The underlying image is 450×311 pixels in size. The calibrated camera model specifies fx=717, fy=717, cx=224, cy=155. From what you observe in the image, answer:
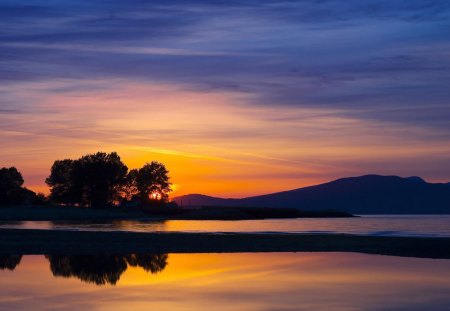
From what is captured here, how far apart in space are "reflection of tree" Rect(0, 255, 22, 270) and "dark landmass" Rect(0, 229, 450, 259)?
2.46m

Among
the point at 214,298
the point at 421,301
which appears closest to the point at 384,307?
the point at 421,301

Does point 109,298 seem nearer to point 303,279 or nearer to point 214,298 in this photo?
point 214,298

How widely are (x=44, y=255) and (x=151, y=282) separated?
1528cm

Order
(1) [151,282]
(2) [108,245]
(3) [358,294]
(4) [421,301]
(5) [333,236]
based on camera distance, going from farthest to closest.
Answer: (5) [333,236] → (2) [108,245] → (1) [151,282] → (3) [358,294] → (4) [421,301]

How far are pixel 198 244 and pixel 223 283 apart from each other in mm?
21557

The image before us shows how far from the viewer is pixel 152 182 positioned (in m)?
179

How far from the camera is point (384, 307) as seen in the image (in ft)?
79.3

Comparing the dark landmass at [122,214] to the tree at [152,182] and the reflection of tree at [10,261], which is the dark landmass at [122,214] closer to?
the tree at [152,182]

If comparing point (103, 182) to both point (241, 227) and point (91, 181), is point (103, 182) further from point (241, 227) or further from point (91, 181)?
point (241, 227)

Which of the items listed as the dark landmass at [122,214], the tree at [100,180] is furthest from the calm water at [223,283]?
the tree at [100,180]

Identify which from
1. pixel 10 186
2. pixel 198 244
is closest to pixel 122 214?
pixel 10 186

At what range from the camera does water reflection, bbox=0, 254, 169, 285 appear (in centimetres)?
3312

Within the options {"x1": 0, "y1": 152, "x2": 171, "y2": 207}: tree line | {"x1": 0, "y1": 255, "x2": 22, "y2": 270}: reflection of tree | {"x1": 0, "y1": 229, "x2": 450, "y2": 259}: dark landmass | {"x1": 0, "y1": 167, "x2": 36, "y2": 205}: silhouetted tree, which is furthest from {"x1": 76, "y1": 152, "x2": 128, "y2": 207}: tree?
{"x1": 0, "y1": 255, "x2": 22, "y2": 270}: reflection of tree

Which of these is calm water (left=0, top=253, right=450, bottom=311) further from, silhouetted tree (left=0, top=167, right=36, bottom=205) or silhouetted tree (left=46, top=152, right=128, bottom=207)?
silhouetted tree (left=0, top=167, right=36, bottom=205)
